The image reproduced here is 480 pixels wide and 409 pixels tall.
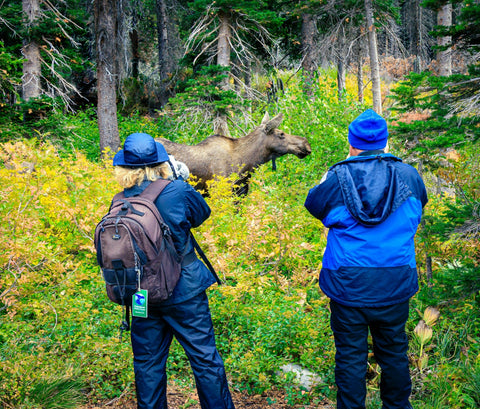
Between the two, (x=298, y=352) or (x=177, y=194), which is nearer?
(x=177, y=194)

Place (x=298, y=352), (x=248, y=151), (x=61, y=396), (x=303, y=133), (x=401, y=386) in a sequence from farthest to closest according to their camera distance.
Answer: (x=303, y=133) < (x=248, y=151) < (x=298, y=352) < (x=61, y=396) < (x=401, y=386)

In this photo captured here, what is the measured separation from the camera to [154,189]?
2982 mm

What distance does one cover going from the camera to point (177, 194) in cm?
300

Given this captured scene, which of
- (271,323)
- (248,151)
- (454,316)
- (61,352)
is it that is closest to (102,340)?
(61,352)

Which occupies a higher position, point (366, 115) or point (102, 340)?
point (366, 115)

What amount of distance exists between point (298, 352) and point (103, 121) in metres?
10.2

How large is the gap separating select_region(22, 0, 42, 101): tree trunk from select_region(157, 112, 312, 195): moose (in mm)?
6059

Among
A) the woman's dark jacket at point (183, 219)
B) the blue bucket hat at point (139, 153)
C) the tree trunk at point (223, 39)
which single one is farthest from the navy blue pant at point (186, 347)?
the tree trunk at point (223, 39)

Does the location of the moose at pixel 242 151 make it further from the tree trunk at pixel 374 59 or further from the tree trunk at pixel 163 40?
the tree trunk at pixel 163 40

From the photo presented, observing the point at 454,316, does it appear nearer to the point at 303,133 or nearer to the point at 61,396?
the point at 61,396

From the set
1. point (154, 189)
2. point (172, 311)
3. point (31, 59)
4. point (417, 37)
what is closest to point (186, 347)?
point (172, 311)

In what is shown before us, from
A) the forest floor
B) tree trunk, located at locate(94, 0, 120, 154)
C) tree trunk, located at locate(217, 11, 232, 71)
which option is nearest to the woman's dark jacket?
the forest floor

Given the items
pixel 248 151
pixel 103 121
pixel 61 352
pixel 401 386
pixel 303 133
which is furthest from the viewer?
pixel 103 121

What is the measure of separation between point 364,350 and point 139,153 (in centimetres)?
214
